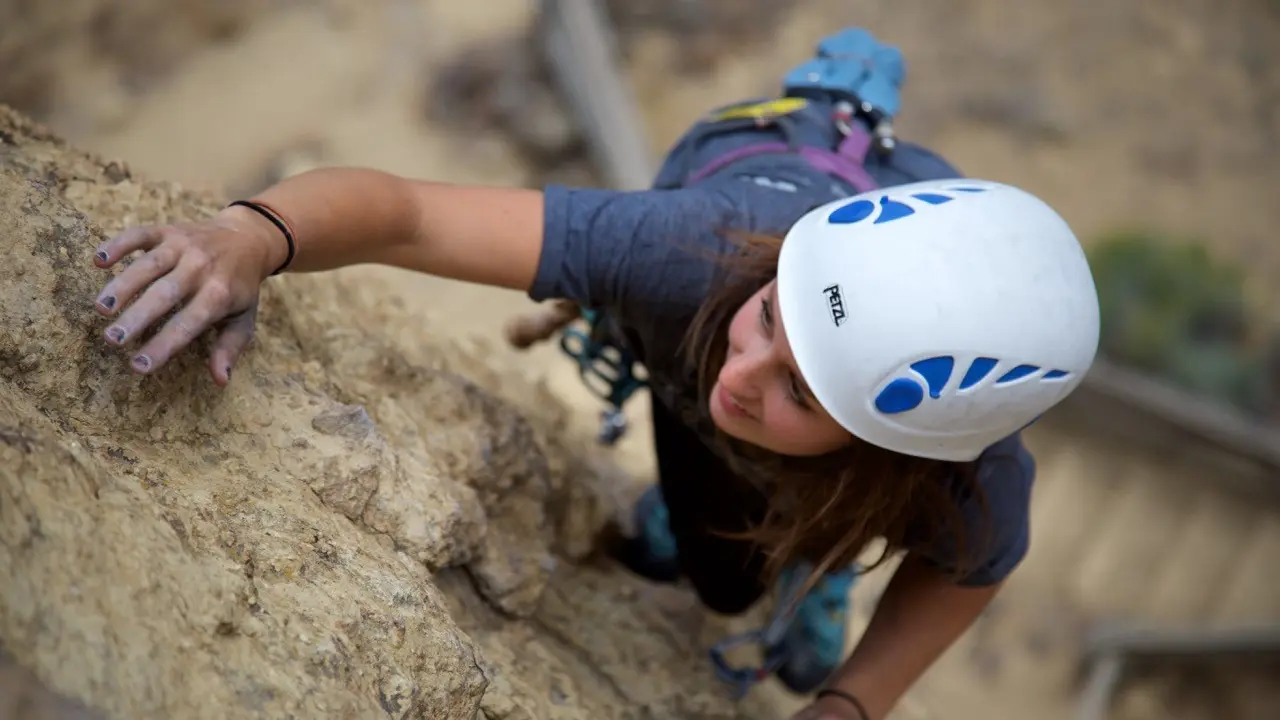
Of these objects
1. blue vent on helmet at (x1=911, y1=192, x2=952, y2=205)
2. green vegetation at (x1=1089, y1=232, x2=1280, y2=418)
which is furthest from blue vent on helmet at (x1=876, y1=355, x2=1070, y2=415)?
green vegetation at (x1=1089, y1=232, x2=1280, y2=418)

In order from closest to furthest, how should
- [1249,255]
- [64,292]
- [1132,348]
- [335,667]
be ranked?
[335,667], [64,292], [1132,348], [1249,255]

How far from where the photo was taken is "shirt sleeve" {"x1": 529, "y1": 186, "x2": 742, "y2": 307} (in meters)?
1.67

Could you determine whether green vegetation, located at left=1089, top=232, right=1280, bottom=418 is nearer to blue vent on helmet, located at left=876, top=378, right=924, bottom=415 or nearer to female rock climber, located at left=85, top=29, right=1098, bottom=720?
female rock climber, located at left=85, top=29, right=1098, bottom=720

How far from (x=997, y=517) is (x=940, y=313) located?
515 mm

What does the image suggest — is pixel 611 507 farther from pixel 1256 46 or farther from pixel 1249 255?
pixel 1256 46

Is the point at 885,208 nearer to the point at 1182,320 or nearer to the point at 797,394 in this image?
the point at 797,394

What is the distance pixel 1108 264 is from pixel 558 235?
373 cm

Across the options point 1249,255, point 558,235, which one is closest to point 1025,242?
point 558,235

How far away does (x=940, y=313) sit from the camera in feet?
4.73

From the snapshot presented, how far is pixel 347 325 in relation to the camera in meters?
1.96

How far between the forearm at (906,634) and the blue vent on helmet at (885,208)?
724 mm

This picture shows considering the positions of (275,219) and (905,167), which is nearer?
(275,219)

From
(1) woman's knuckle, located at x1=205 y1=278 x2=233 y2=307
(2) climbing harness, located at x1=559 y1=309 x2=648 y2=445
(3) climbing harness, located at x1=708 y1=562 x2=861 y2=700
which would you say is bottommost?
(3) climbing harness, located at x1=708 y1=562 x2=861 y2=700

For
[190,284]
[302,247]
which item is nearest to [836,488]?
[302,247]
